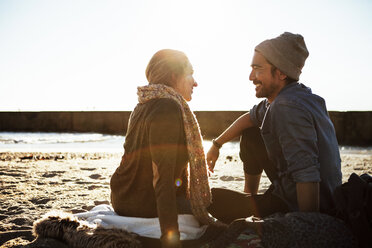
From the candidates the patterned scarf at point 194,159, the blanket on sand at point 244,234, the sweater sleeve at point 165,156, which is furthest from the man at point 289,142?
the sweater sleeve at point 165,156

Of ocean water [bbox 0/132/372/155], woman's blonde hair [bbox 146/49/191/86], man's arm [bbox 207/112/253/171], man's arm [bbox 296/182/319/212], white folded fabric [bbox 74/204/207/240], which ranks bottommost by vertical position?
ocean water [bbox 0/132/372/155]

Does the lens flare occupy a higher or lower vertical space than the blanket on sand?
higher

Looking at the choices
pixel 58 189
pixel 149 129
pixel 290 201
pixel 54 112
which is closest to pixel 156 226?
pixel 149 129

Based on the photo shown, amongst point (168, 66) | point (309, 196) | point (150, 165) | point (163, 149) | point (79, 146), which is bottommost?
point (79, 146)

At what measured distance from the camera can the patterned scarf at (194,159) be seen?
196 centimetres

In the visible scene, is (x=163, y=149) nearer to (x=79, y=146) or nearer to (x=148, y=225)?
(x=148, y=225)

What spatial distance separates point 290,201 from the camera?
2021mm

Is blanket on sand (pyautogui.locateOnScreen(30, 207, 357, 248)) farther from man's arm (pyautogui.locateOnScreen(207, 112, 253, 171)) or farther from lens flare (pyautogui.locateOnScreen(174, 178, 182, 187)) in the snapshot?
man's arm (pyautogui.locateOnScreen(207, 112, 253, 171))

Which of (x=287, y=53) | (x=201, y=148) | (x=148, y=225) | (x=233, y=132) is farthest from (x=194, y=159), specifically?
(x=233, y=132)

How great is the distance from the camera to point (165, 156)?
1743 mm

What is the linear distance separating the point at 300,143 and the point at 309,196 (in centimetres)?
30

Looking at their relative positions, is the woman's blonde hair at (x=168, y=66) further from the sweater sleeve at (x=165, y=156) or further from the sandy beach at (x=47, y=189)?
the sandy beach at (x=47, y=189)

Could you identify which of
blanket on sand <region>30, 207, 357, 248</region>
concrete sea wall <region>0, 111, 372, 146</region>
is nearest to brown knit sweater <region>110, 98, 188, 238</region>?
blanket on sand <region>30, 207, 357, 248</region>

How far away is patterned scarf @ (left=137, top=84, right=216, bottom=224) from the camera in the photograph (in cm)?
196
